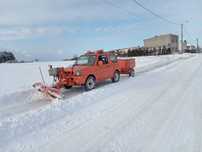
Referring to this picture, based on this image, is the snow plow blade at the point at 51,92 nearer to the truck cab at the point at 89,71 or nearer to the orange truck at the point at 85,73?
the orange truck at the point at 85,73

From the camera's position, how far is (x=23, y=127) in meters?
5.83

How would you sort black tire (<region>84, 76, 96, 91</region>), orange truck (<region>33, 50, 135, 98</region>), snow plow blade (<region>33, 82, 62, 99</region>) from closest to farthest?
snow plow blade (<region>33, 82, 62, 99</region>), orange truck (<region>33, 50, 135, 98</region>), black tire (<region>84, 76, 96, 91</region>)

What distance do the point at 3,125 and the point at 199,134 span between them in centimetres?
468

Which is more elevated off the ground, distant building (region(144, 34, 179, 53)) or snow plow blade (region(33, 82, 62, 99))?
distant building (region(144, 34, 179, 53))

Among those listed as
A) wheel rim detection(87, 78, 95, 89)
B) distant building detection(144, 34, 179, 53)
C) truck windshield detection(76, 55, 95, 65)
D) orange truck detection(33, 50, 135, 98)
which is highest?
distant building detection(144, 34, 179, 53)

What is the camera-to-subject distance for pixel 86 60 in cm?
1242

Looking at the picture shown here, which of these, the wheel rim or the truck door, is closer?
the wheel rim

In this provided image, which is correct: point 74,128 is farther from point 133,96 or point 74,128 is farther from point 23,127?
point 133,96

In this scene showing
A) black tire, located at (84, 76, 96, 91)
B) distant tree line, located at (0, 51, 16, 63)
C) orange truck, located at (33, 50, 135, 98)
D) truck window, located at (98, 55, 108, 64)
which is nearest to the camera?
orange truck, located at (33, 50, 135, 98)

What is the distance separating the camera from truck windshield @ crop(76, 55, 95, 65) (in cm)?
1227

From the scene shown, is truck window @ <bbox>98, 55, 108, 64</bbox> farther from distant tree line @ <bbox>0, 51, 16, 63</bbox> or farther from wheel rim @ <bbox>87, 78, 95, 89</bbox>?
distant tree line @ <bbox>0, 51, 16, 63</bbox>

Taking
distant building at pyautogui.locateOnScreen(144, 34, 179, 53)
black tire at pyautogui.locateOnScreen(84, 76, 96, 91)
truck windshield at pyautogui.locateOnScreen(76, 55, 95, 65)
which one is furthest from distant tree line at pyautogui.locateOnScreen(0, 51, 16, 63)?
distant building at pyautogui.locateOnScreen(144, 34, 179, 53)

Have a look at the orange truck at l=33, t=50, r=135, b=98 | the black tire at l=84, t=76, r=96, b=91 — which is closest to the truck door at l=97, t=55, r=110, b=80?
the orange truck at l=33, t=50, r=135, b=98

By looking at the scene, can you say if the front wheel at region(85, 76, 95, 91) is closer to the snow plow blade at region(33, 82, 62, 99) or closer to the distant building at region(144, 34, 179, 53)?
the snow plow blade at region(33, 82, 62, 99)
